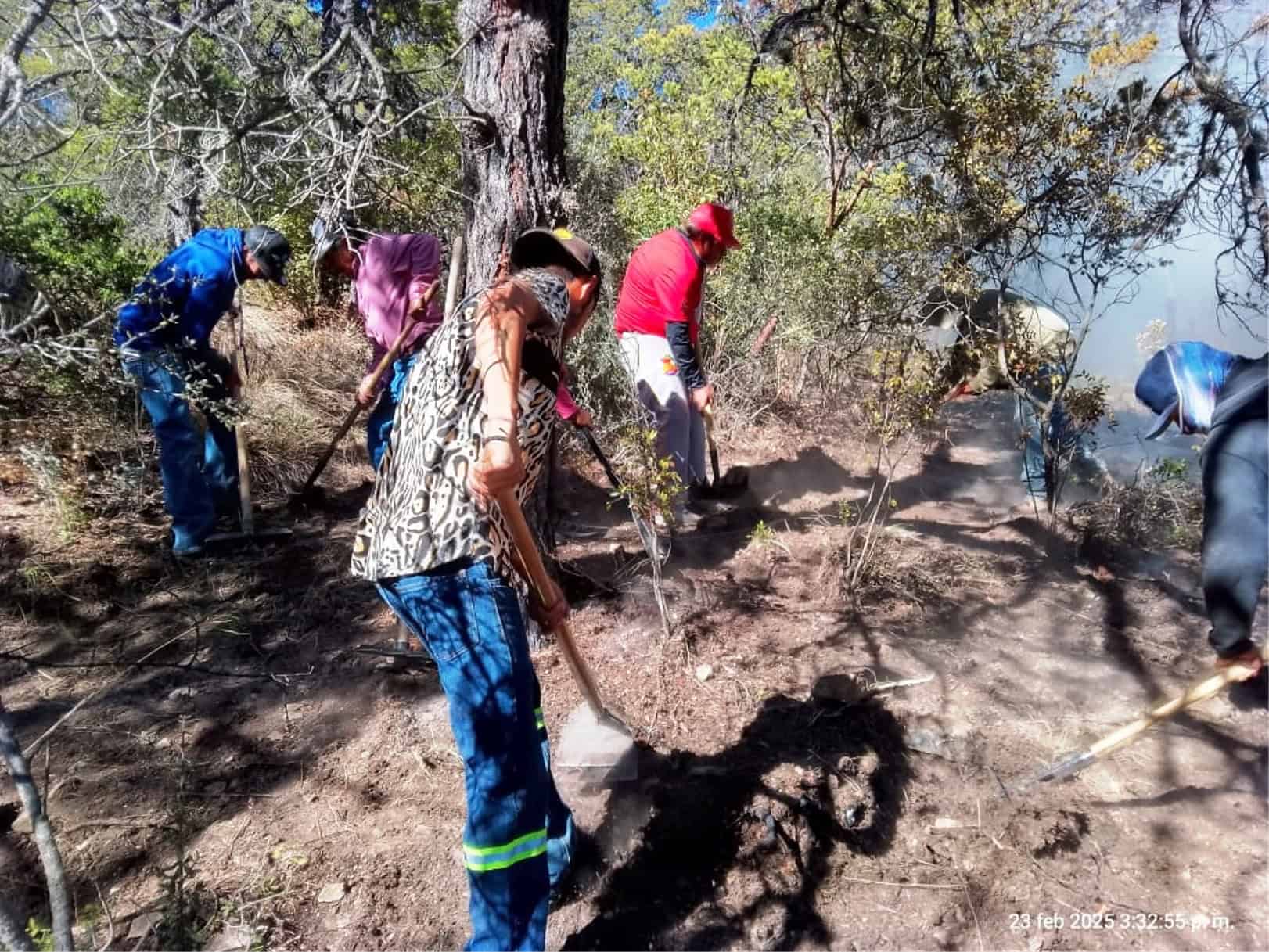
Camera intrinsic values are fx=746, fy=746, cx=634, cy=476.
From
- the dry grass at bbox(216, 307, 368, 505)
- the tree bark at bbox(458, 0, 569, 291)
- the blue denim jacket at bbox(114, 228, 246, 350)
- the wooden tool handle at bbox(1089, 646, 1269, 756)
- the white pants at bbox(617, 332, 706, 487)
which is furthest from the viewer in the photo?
the dry grass at bbox(216, 307, 368, 505)

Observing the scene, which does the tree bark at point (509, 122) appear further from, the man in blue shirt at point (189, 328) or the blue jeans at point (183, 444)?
the blue jeans at point (183, 444)

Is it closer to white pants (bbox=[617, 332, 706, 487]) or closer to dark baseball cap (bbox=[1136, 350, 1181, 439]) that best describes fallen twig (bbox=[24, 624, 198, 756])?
white pants (bbox=[617, 332, 706, 487])

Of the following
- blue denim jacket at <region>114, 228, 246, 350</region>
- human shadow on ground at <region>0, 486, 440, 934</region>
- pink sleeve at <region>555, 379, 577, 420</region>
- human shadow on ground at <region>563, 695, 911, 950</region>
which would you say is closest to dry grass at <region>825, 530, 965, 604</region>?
human shadow on ground at <region>563, 695, 911, 950</region>

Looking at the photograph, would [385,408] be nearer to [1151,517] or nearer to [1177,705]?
[1177,705]

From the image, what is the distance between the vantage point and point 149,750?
9.33ft

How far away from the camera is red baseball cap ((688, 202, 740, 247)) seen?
425 cm

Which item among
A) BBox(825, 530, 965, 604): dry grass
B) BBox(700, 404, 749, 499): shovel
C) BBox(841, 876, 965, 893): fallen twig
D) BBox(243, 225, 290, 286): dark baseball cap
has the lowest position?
BBox(841, 876, 965, 893): fallen twig

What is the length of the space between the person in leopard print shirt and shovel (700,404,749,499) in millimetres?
3330

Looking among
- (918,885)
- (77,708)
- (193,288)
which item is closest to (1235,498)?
(918,885)

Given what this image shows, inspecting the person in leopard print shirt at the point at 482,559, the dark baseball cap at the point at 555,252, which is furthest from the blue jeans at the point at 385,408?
the person in leopard print shirt at the point at 482,559

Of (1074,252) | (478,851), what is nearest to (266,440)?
(478,851)

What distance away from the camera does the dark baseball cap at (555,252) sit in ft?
6.33

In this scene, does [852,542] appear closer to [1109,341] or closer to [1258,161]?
[1258,161]

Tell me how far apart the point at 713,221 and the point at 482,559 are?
312 cm
